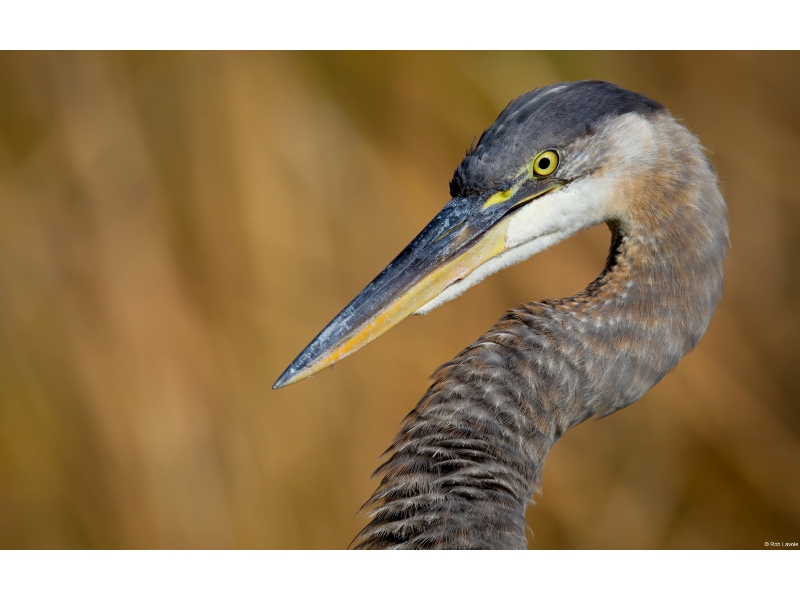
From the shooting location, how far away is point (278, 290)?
3.46 metres

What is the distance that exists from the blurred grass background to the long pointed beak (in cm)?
195

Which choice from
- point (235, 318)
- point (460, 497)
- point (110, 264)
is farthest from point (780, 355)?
point (110, 264)

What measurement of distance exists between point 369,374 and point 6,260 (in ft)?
5.49

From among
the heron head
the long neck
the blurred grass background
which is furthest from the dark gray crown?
the blurred grass background

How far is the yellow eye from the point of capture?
150cm

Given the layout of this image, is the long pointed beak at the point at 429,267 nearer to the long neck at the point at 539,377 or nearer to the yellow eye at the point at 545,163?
the yellow eye at the point at 545,163

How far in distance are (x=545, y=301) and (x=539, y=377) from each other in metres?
0.19

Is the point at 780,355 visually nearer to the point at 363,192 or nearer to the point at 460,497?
the point at 363,192

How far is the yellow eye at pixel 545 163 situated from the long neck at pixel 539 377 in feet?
0.60

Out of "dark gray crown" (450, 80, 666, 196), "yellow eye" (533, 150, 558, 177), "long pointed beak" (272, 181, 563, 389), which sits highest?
"dark gray crown" (450, 80, 666, 196)

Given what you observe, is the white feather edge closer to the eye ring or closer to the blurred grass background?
the eye ring

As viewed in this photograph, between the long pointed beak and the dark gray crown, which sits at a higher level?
the dark gray crown

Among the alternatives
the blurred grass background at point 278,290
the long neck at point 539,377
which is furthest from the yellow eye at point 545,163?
the blurred grass background at point 278,290

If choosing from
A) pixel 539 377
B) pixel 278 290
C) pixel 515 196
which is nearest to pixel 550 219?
pixel 515 196
